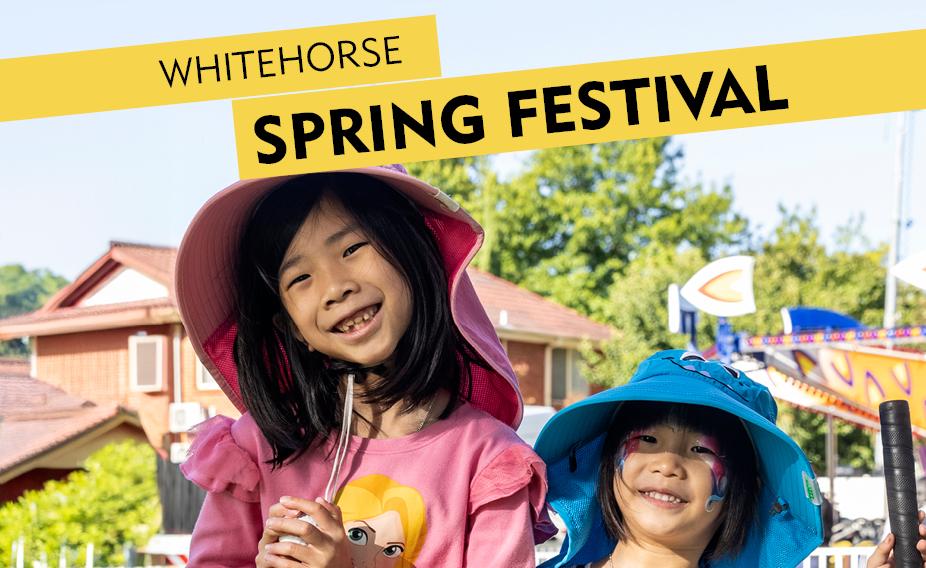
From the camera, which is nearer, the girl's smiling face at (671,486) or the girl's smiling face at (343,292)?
the girl's smiling face at (343,292)

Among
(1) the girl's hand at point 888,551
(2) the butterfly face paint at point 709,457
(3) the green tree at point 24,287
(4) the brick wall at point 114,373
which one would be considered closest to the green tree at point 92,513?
(4) the brick wall at point 114,373

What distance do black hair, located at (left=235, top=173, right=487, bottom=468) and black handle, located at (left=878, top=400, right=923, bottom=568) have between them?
0.72 meters

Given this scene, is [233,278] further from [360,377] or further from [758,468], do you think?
[758,468]

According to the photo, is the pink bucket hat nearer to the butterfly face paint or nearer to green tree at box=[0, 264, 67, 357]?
the butterfly face paint

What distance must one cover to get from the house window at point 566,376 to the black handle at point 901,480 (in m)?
21.0

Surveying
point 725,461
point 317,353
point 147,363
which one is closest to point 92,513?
point 147,363

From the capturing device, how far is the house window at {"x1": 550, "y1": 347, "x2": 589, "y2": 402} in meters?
23.0

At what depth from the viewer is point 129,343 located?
18.7 m

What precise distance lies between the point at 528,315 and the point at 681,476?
66.6ft

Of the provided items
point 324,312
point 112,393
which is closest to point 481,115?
point 324,312

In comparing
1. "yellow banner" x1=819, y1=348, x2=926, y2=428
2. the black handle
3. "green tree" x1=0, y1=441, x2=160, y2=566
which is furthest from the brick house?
the black handle

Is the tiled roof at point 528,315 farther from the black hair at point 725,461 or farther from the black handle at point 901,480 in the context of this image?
the black handle at point 901,480

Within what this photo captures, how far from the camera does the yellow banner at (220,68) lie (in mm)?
2328

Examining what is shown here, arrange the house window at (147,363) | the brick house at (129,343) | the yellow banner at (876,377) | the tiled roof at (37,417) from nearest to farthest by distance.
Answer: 1. the yellow banner at (876,377)
2. the tiled roof at (37,417)
3. the brick house at (129,343)
4. the house window at (147,363)
